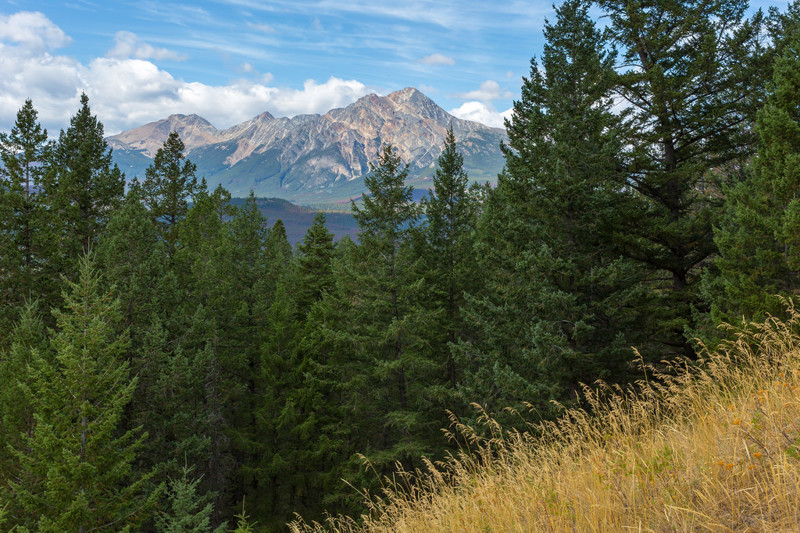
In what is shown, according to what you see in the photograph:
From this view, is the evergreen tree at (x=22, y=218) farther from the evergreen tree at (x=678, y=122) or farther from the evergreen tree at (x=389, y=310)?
the evergreen tree at (x=678, y=122)

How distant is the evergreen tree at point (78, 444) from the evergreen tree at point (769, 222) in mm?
15457

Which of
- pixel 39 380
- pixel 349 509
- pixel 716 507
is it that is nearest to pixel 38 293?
pixel 39 380

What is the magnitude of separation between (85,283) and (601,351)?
14.6 meters

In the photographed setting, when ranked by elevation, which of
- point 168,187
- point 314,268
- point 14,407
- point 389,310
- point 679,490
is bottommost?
point 14,407

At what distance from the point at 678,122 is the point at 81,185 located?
26.8 metres

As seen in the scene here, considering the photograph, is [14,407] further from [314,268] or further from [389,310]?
[314,268]

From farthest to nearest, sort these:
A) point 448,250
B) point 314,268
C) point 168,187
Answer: point 168,187 → point 314,268 → point 448,250

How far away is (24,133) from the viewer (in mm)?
19094

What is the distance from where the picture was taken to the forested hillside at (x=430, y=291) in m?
11.1

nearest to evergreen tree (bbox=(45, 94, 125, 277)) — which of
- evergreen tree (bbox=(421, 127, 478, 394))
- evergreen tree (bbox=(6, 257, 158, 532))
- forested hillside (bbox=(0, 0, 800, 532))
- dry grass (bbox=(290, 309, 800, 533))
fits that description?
forested hillside (bbox=(0, 0, 800, 532))

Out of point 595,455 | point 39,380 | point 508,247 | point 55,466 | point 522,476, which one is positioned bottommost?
point 55,466

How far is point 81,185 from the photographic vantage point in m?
22.5

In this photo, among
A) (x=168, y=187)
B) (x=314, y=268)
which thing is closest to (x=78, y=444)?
(x=314, y=268)

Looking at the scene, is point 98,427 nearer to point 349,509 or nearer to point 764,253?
Result: point 349,509
